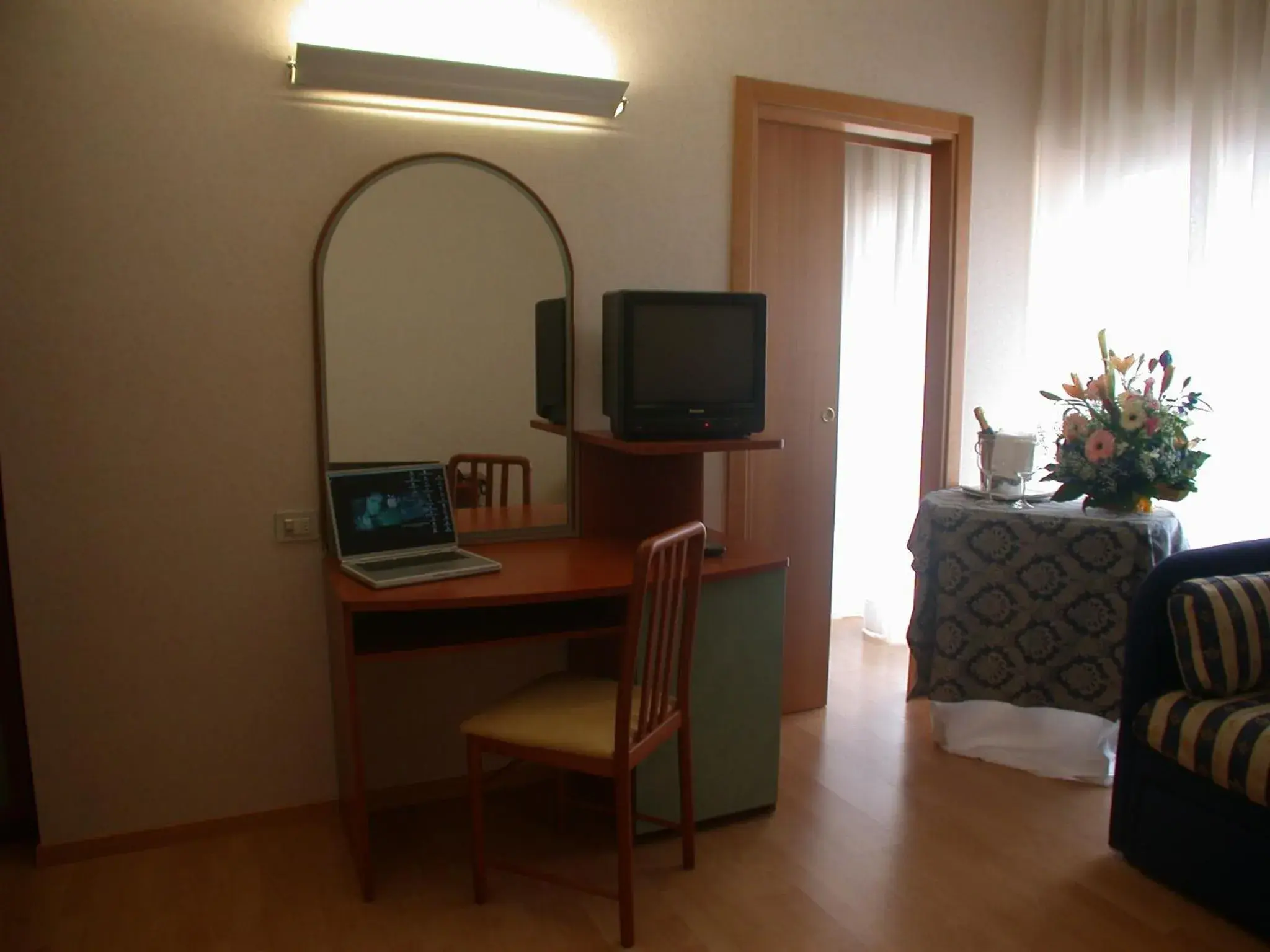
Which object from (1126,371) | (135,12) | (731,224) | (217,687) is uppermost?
(135,12)

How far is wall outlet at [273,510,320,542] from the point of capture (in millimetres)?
2469

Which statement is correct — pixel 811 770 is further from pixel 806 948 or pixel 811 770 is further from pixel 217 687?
pixel 217 687

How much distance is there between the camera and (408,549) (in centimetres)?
244

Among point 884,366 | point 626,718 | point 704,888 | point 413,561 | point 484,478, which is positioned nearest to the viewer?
point 626,718

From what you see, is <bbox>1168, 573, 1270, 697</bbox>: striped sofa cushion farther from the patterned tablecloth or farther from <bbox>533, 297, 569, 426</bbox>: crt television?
<bbox>533, 297, 569, 426</bbox>: crt television

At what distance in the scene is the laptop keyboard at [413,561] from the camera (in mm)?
2326

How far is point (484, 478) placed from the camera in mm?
2666

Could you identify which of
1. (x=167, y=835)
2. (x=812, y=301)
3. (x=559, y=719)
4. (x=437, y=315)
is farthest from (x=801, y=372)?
(x=167, y=835)

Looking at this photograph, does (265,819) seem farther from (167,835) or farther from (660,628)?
(660,628)

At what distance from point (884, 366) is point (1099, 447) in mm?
1385

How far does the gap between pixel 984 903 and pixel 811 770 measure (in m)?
0.76

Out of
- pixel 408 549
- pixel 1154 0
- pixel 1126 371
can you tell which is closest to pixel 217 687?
pixel 408 549

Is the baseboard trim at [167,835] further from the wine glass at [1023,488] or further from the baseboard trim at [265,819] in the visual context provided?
the wine glass at [1023,488]

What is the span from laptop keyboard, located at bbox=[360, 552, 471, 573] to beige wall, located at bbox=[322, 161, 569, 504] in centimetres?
30
